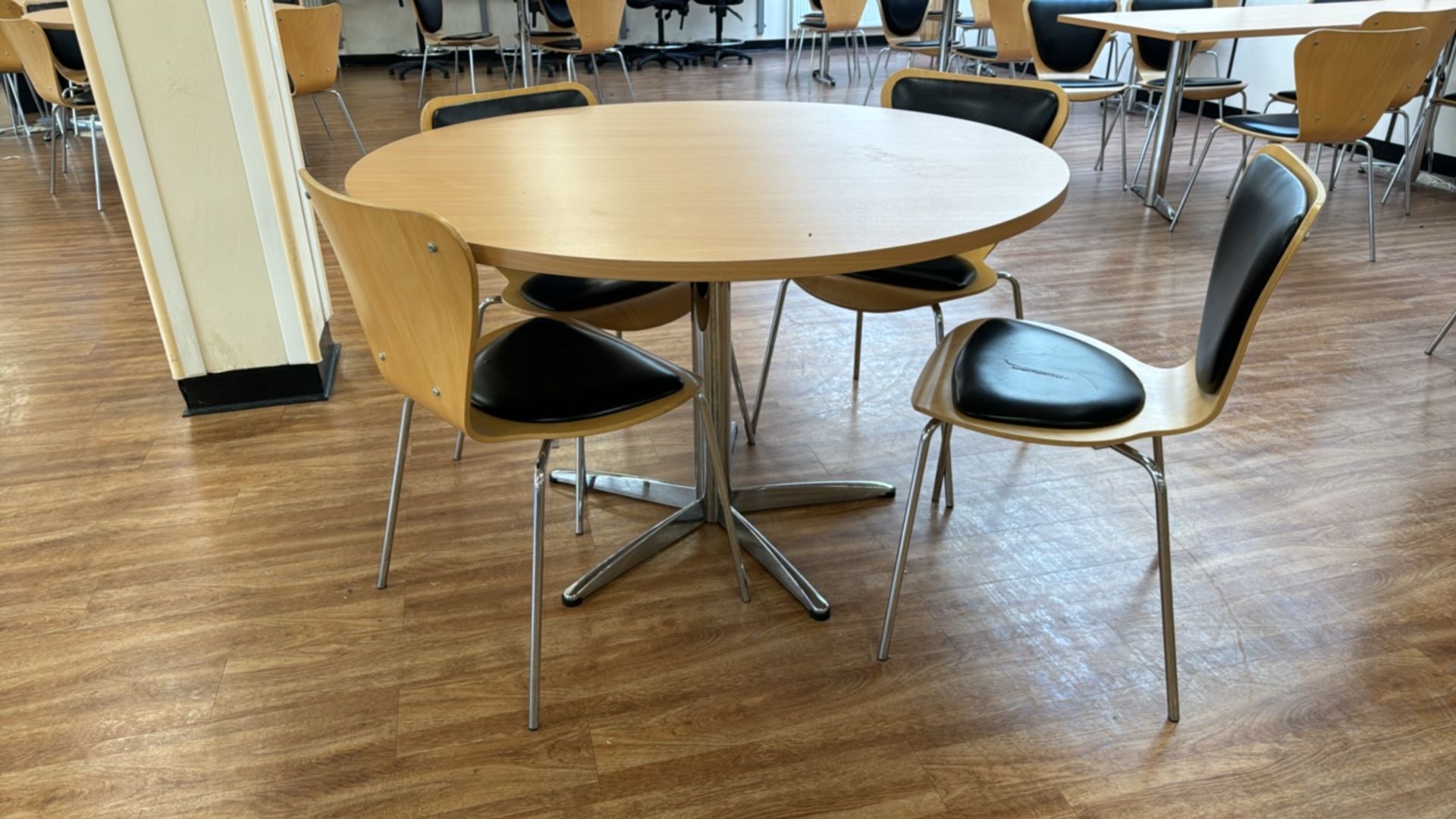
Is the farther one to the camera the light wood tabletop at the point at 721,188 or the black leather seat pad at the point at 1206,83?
the black leather seat pad at the point at 1206,83

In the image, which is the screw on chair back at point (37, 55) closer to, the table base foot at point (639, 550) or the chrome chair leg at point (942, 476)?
the table base foot at point (639, 550)

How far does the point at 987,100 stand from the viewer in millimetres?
2357

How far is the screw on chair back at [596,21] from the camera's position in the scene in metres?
5.63

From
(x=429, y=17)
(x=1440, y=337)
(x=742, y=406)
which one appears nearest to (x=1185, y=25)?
Answer: (x=1440, y=337)

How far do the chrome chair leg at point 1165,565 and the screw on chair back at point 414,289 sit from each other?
0.99 meters

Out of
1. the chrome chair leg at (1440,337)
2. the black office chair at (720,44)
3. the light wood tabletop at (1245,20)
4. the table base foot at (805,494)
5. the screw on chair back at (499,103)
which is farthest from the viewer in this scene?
the black office chair at (720,44)

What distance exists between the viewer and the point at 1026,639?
1.77 metres

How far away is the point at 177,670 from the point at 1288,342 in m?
3.16

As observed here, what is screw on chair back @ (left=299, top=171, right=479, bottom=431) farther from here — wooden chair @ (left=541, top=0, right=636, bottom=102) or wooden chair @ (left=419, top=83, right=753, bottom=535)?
wooden chair @ (left=541, top=0, right=636, bottom=102)

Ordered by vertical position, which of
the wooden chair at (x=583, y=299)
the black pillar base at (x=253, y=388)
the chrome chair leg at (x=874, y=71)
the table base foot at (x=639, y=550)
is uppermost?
the wooden chair at (x=583, y=299)

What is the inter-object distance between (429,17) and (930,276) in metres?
6.18

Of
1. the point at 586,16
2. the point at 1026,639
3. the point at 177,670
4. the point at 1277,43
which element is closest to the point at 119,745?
the point at 177,670

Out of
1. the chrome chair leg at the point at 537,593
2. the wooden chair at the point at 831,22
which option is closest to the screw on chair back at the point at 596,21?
the wooden chair at the point at 831,22

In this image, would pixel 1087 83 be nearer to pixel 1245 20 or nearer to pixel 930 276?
pixel 1245 20
